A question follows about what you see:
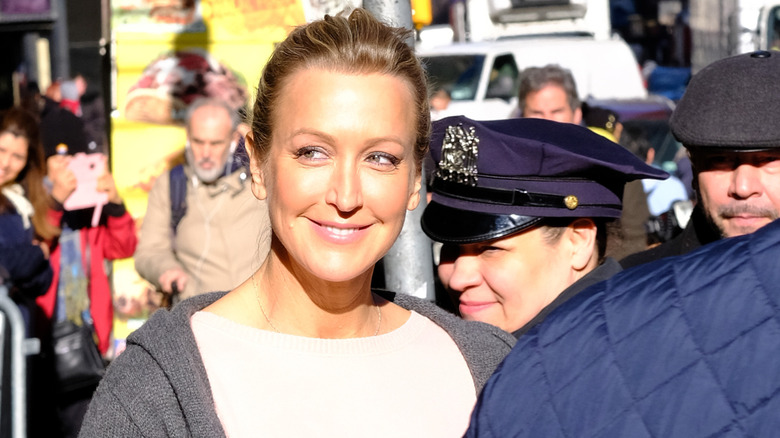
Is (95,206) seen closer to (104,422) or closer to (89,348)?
(89,348)

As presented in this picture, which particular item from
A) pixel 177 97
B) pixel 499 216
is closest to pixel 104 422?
pixel 499 216

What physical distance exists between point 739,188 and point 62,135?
5.20 m

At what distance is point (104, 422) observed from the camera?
188cm

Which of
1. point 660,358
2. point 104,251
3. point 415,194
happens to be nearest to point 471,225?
point 415,194

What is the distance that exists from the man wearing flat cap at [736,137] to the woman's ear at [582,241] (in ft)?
1.38

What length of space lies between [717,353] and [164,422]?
39.4 inches

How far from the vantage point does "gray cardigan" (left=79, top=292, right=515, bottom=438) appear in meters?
1.88

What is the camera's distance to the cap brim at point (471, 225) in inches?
109

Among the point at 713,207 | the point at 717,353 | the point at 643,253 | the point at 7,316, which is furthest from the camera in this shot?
the point at 7,316

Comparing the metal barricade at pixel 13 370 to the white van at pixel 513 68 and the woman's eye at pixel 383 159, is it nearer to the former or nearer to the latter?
the woman's eye at pixel 383 159

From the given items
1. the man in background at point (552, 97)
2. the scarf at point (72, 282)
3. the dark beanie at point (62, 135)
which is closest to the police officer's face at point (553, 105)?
the man in background at point (552, 97)

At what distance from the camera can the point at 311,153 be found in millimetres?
2061

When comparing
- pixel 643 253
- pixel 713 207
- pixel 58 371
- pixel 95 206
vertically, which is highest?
pixel 713 207

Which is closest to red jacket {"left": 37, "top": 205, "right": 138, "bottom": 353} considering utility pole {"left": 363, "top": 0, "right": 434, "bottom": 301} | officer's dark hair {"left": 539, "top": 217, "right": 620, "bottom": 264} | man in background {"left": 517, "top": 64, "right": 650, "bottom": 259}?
man in background {"left": 517, "top": 64, "right": 650, "bottom": 259}
